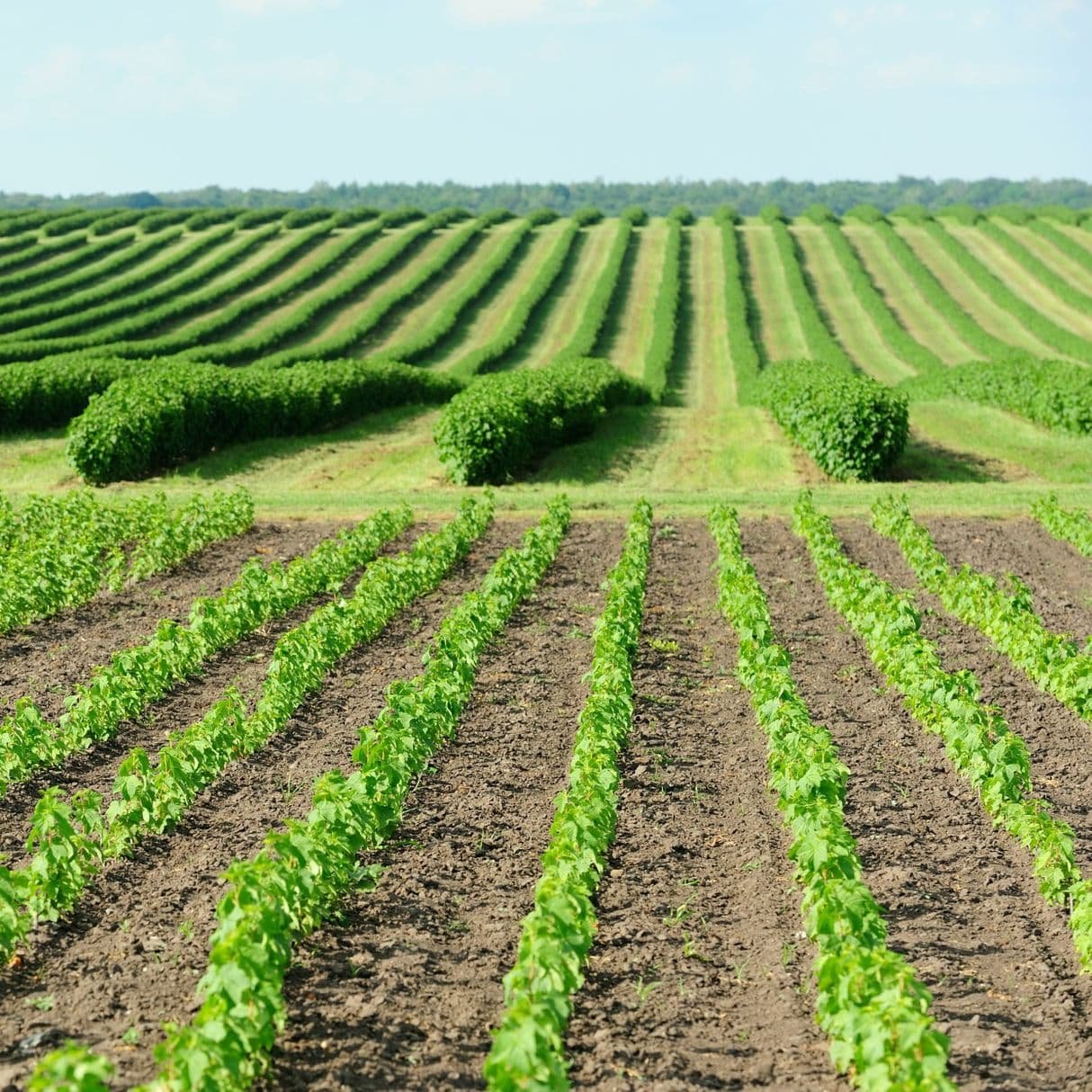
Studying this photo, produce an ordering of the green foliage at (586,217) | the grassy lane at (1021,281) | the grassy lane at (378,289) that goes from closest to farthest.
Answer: the grassy lane at (378,289), the grassy lane at (1021,281), the green foliage at (586,217)

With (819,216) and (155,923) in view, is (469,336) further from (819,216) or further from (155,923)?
(155,923)

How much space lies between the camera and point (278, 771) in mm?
10008

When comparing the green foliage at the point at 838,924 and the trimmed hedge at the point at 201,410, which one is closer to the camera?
the green foliage at the point at 838,924

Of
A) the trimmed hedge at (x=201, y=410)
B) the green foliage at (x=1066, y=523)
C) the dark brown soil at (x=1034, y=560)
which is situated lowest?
the dark brown soil at (x=1034, y=560)

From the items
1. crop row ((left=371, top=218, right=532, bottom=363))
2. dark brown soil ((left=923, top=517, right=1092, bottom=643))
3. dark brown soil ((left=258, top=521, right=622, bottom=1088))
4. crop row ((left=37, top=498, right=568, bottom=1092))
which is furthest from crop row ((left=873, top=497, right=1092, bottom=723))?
crop row ((left=371, top=218, right=532, bottom=363))

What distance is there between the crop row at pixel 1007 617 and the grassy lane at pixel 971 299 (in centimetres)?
3696

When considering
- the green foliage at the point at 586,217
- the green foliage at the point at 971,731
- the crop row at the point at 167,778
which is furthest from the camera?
the green foliage at the point at 586,217

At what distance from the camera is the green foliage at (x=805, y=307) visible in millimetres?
50397

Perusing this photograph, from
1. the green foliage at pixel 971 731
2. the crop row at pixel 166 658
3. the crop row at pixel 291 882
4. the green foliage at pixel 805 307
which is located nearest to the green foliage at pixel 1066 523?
the green foliage at pixel 971 731

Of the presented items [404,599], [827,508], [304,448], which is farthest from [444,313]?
[404,599]

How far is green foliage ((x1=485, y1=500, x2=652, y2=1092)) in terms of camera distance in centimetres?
533

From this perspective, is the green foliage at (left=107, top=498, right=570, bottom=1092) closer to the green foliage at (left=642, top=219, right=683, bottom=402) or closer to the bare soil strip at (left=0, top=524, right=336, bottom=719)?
the bare soil strip at (left=0, top=524, right=336, bottom=719)

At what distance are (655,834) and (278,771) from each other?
3029mm

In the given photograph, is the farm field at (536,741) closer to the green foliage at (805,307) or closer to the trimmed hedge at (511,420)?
the trimmed hedge at (511,420)
